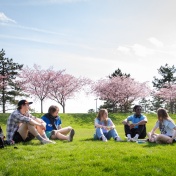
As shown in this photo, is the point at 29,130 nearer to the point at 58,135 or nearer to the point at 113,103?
the point at 58,135

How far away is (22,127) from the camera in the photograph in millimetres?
12695

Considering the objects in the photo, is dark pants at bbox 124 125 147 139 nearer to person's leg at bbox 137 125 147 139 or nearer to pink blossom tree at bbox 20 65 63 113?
person's leg at bbox 137 125 147 139

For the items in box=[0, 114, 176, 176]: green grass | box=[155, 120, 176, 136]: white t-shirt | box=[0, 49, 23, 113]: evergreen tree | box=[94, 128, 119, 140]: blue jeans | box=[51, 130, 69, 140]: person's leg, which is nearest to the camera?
box=[0, 114, 176, 176]: green grass

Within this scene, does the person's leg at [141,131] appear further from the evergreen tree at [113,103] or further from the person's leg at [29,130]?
the evergreen tree at [113,103]

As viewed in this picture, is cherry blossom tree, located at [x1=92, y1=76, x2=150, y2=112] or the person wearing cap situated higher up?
cherry blossom tree, located at [x1=92, y1=76, x2=150, y2=112]

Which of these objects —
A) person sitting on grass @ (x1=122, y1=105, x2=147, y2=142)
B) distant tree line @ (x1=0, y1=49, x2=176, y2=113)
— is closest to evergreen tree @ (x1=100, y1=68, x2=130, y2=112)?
distant tree line @ (x1=0, y1=49, x2=176, y2=113)

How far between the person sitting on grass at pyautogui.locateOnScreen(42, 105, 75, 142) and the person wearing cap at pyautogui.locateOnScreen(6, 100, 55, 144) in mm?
1210

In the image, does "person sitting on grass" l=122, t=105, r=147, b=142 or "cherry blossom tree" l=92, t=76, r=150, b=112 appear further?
"cherry blossom tree" l=92, t=76, r=150, b=112

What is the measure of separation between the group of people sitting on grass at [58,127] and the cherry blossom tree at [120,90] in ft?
185

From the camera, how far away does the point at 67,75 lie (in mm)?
66500

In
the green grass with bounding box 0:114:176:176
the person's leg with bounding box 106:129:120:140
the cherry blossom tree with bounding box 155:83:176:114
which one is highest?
the cherry blossom tree with bounding box 155:83:176:114

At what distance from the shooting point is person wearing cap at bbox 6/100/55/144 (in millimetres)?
12484

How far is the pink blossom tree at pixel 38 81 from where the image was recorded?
203 feet

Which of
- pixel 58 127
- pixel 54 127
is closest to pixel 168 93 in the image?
pixel 58 127
